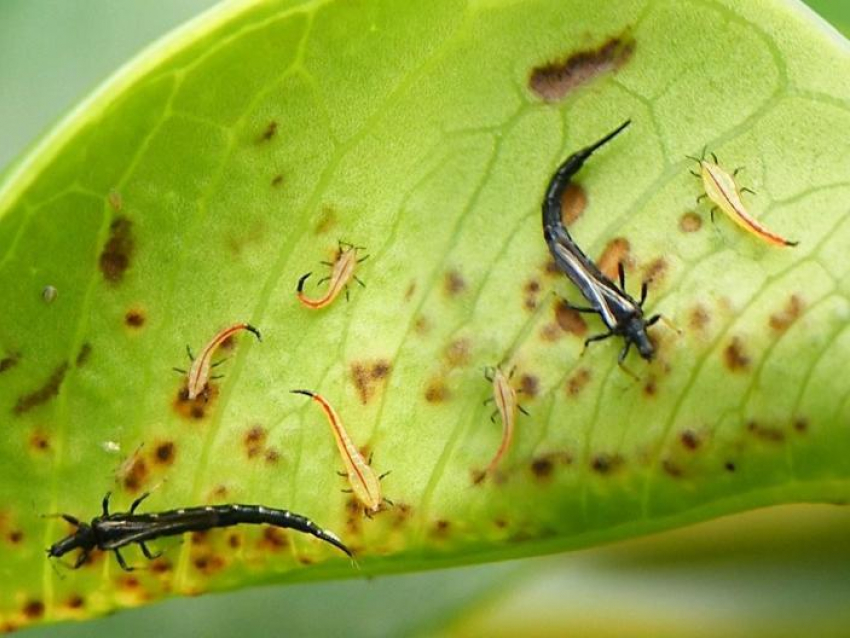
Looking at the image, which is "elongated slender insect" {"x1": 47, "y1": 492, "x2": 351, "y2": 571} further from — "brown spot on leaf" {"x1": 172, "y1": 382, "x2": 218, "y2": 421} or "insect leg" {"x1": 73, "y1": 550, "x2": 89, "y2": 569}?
"brown spot on leaf" {"x1": 172, "y1": 382, "x2": 218, "y2": 421}

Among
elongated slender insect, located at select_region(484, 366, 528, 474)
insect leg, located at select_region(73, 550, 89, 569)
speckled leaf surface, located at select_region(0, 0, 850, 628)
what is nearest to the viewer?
speckled leaf surface, located at select_region(0, 0, 850, 628)

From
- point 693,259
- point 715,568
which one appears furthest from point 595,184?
point 715,568

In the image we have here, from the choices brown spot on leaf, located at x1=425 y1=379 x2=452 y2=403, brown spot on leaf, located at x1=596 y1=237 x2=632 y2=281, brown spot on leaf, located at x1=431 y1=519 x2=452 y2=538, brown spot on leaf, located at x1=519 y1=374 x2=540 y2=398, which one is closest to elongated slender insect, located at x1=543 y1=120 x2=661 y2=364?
brown spot on leaf, located at x1=596 y1=237 x2=632 y2=281

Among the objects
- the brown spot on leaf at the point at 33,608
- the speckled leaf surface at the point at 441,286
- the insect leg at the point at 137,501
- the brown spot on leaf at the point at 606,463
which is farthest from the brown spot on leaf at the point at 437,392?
the brown spot on leaf at the point at 33,608

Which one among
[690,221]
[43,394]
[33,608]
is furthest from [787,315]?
[33,608]

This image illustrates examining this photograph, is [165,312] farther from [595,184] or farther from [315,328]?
[595,184]
